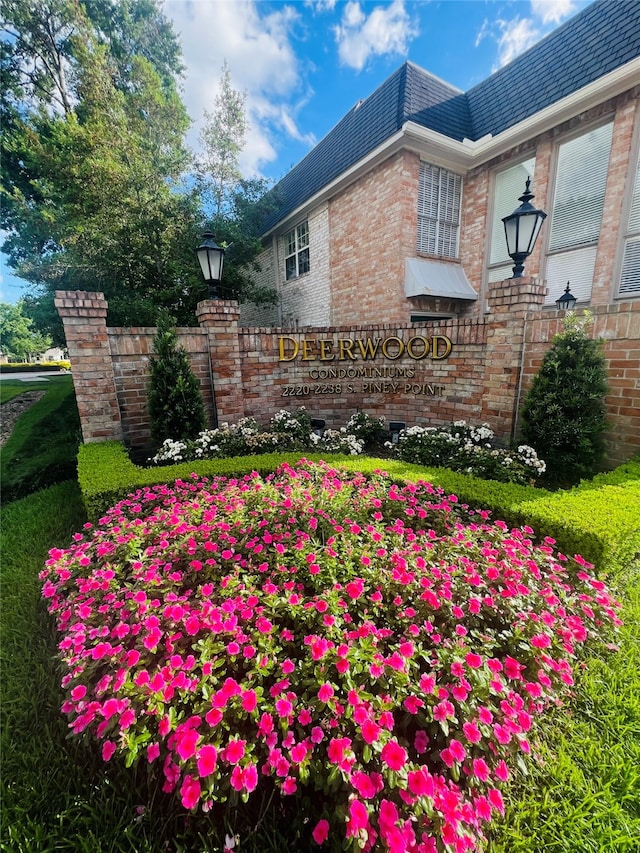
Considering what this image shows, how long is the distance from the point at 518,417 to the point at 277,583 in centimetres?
409

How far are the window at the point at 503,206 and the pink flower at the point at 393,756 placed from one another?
29.3ft

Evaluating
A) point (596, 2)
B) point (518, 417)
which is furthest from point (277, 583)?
point (596, 2)

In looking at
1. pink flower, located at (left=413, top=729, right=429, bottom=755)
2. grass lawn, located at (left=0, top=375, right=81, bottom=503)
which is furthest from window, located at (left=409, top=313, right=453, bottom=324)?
pink flower, located at (left=413, top=729, right=429, bottom=755)

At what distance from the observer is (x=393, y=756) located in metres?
1.13

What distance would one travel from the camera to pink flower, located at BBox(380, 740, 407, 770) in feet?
3.67

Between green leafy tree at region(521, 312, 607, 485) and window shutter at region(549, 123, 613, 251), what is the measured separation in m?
4.44

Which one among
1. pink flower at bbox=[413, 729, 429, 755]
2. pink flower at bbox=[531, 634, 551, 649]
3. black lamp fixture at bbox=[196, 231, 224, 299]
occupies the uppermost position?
black lamp fixture at bbox=[196, 231, 224, 299]

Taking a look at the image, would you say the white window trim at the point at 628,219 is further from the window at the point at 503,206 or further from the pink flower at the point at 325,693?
the pink flower at the point at 325,693

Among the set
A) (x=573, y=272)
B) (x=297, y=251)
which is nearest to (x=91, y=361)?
(x=297, y=251)

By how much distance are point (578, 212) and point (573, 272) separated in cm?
110

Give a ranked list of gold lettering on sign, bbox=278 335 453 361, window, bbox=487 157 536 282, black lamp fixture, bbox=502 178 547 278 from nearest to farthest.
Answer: black lamp fixture, bbox=502 178 547 278 → gold lettering on sign, bbox=278 335 453 361 → window, bbox=487 157 536 282

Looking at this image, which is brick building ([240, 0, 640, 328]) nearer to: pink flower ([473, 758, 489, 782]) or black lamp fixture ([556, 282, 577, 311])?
black lamp fixture ([556, 282, 577, 311])

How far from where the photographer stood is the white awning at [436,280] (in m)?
7.68

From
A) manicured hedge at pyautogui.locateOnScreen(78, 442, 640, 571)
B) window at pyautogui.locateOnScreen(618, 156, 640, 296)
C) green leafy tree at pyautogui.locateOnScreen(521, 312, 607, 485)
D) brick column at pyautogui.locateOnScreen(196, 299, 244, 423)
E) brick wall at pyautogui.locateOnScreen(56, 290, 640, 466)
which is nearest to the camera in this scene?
manicured hedge at pyautogui.locateOnScreen(78, 442, 640, 571)
